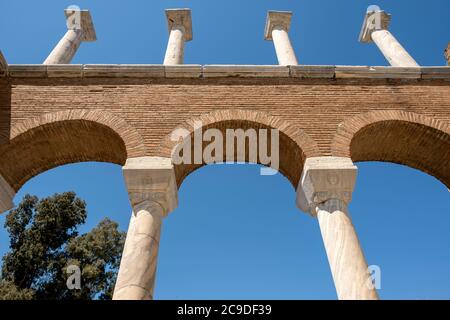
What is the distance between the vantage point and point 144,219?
5.97 m

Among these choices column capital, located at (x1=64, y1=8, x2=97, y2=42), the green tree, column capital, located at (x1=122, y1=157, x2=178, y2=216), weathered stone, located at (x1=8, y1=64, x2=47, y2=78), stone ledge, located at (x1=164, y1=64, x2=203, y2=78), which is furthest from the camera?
the green tree

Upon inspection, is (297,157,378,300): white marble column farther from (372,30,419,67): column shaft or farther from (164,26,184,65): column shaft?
(164,26,184,65): column shaft

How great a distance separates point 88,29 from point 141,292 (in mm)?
9702

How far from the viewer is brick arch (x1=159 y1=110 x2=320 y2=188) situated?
272 inches

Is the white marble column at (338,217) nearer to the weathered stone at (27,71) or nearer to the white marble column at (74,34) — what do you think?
the weathered stone at (27,71)

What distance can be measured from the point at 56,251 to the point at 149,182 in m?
18.0

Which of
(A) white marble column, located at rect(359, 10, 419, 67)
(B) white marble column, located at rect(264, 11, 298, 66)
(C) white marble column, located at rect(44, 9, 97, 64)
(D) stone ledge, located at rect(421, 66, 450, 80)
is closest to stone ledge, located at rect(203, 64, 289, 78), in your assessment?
(B) white marble column, located at rect(264, 11, 298, 66)

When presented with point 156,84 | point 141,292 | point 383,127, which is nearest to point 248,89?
point 156,84

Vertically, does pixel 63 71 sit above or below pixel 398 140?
above

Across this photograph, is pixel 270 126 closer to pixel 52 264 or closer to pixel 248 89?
pixel 248 89

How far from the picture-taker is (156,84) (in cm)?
805

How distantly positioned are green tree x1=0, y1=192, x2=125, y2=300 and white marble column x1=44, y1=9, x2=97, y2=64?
13.6m

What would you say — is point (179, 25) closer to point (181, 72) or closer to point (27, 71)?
point (181, 72)

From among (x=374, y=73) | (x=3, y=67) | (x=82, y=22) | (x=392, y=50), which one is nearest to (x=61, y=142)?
(x=3, y=67)
